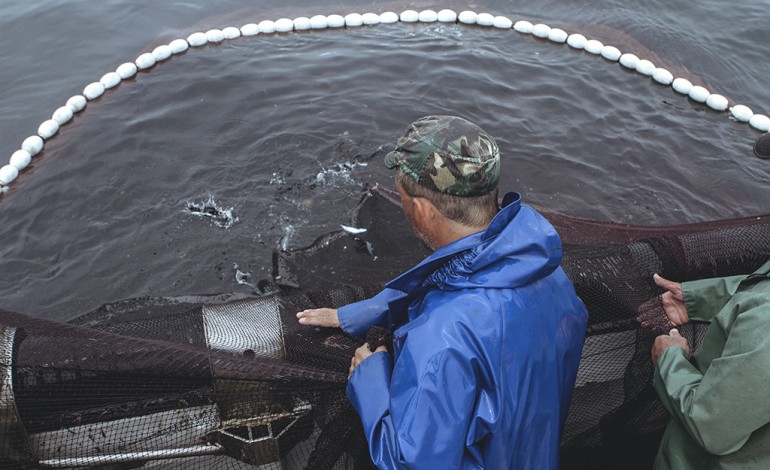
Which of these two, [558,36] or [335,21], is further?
[335,21]

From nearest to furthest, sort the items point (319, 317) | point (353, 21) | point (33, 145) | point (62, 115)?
point (319, 317) < point (33, 145) < point (62, 115) < point (353, 21)

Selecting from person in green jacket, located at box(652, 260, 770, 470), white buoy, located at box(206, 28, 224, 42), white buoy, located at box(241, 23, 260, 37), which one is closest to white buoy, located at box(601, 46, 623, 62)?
white buoy, located at box(241, 23, 260, 37)

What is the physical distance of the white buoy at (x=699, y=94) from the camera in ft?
31.8

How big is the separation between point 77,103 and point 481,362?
912 centimetres

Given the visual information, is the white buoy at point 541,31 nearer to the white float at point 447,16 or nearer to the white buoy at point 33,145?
the white float at point 447,16

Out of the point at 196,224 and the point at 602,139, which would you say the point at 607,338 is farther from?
the point at 602,139

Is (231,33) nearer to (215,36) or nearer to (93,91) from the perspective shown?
(215,36)

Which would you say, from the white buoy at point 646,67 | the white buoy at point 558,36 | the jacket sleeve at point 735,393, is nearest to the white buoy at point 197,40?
the white buoy at point 558,36

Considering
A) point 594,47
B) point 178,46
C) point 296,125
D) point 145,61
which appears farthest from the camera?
point 594,47

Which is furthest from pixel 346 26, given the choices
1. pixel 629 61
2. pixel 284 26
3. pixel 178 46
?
pixel 629 61

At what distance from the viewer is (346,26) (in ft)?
37.9

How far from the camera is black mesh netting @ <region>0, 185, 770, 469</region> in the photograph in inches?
109

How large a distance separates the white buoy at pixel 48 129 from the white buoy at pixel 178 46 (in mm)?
2726

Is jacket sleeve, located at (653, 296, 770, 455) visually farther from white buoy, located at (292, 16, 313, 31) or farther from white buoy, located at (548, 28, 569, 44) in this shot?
white buoy, located at (292, 16, 313, 31)
